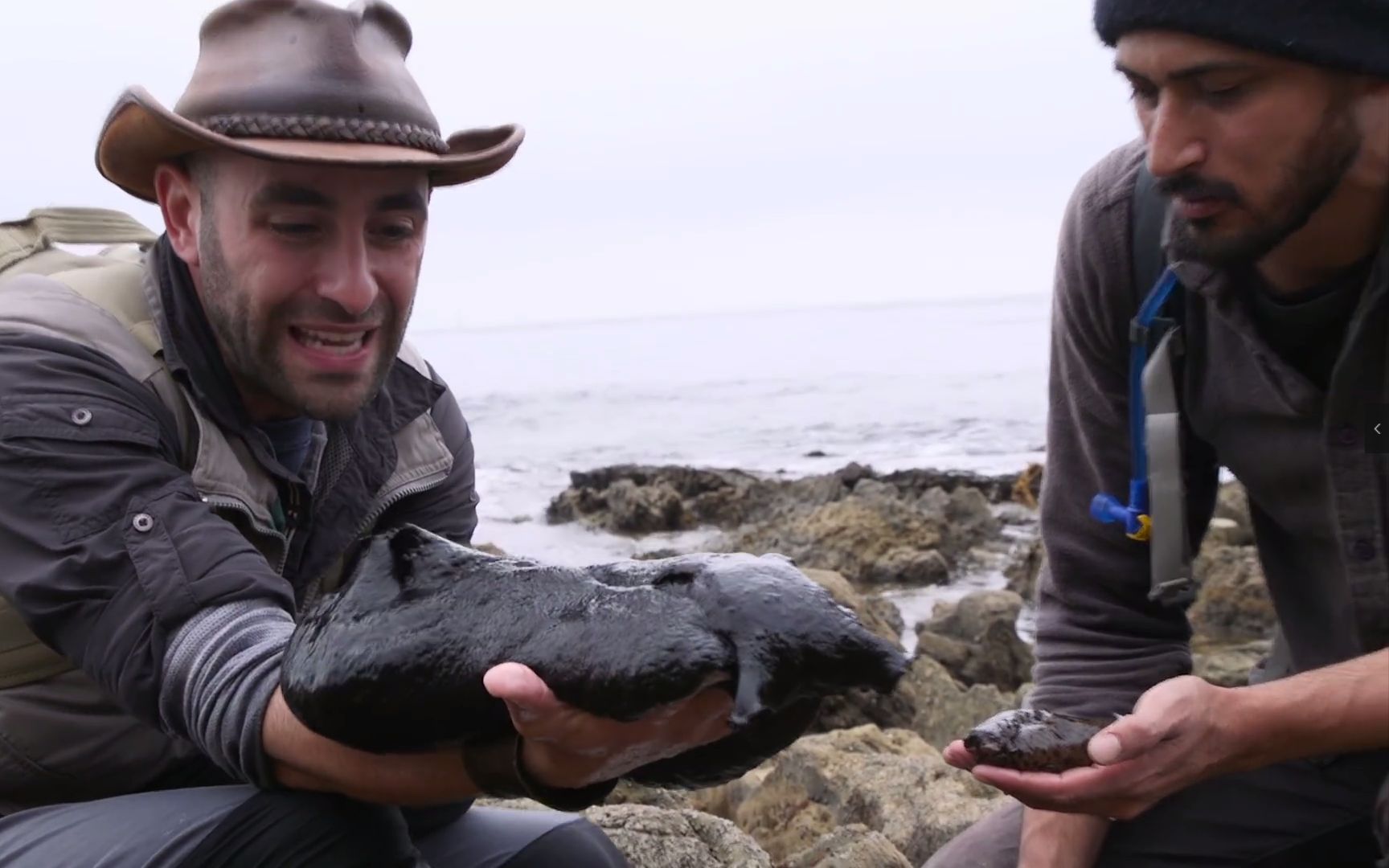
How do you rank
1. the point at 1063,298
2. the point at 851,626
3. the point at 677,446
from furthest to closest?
the point at 677,446, the point at 1063,298, the point at 851,626

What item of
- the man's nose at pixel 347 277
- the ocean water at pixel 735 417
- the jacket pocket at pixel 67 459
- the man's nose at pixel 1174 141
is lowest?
the ocean water at pixel 735 417

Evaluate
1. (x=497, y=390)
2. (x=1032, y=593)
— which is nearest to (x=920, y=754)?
(x=1032, y=593)

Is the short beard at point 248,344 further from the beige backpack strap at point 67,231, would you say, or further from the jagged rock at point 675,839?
the jagged rock at point 675,839

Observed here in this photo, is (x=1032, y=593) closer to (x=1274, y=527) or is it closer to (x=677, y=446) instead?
(x=1274, y=527)

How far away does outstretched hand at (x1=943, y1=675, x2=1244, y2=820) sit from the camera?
2887mm

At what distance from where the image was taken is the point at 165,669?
2.63 m

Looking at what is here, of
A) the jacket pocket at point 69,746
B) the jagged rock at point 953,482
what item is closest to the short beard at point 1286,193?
the jacket pocket at point 69,746

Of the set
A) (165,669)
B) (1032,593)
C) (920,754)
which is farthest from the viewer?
(1032,593)

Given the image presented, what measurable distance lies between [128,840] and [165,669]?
1.36ft

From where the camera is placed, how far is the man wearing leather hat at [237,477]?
2637 millimetres

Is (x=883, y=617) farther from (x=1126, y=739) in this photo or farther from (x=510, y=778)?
(x=510, y=778)

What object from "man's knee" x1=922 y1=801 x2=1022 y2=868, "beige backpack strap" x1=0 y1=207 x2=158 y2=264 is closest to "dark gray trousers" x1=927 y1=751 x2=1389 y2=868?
"man's knee" x1=922 y1=801 x2=1022 y2=868

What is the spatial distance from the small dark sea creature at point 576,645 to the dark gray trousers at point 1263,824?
1.50 m

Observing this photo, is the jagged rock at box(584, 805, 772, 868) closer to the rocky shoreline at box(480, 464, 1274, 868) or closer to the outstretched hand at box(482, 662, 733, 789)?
the rocky shoreline at box(480, 464, 1274, 868)
